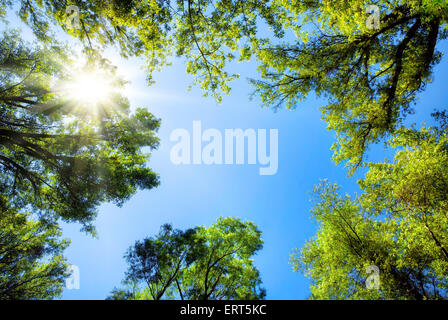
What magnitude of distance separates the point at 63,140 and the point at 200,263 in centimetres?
1095

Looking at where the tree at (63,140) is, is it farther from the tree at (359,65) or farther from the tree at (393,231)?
the tree at (393,231)

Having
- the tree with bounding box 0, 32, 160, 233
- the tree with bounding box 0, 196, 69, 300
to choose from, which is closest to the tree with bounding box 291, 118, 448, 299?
the tree with bounding box 0, 32, 160, 233

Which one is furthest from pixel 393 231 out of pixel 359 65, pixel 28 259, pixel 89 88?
pixel 28 259

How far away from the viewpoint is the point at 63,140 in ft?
28.5

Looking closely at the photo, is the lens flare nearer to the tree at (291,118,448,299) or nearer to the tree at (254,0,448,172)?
the tree at (254,0,448,172)

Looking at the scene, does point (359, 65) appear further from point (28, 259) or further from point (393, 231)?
point (28, 259)

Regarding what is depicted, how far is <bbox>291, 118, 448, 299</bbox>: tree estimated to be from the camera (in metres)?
7.85

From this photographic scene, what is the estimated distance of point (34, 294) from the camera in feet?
37.2

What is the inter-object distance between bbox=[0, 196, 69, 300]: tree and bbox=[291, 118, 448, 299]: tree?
1711cm

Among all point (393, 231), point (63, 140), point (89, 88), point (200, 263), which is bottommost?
point (200, 263)

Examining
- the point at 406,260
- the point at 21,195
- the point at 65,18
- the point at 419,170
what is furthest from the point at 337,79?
the point at 21,195

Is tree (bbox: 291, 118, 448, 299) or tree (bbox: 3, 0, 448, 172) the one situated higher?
tree (bbox: 3, 0, 448, 172)
